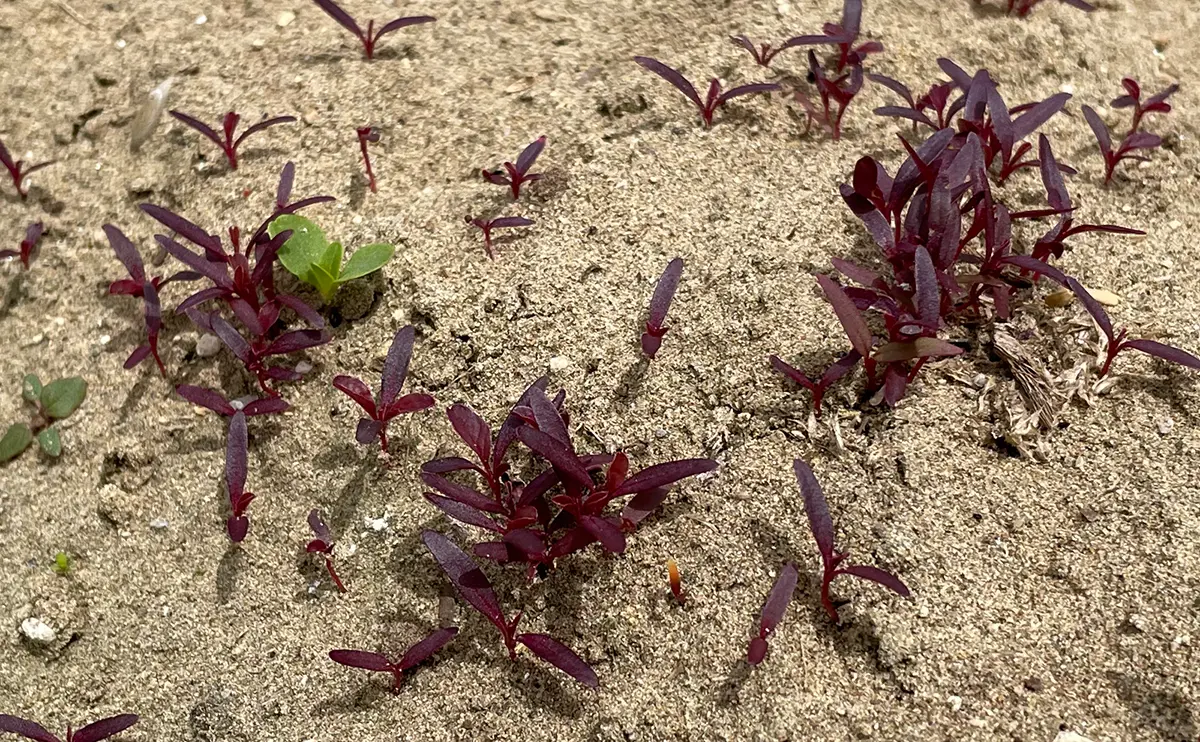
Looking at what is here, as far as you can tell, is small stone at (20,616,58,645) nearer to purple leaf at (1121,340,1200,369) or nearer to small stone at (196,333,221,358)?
small stone at (196,333,221,358)

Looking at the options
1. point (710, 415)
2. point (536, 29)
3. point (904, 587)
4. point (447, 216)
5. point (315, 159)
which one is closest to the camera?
point (904, 587)

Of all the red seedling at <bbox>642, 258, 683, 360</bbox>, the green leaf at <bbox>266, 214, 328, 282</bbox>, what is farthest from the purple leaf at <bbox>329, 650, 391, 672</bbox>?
the green leaf at <bbox>266, 214, 328, 282</bbox>

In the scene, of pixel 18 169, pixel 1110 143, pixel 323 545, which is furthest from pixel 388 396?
pixel 1110 143

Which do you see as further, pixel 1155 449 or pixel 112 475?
pixel 112 475

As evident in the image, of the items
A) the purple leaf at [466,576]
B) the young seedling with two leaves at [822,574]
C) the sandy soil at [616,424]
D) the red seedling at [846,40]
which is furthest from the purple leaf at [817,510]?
the red seedling at [846,40]

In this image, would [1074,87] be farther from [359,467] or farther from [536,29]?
[359,467]

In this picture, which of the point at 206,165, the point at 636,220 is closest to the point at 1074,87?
the point at 636,220
